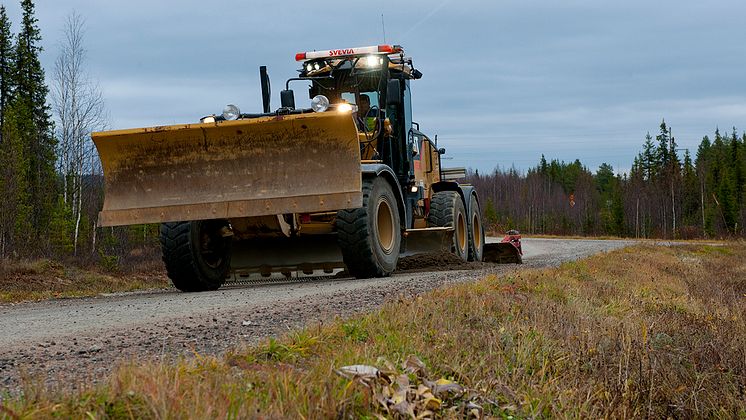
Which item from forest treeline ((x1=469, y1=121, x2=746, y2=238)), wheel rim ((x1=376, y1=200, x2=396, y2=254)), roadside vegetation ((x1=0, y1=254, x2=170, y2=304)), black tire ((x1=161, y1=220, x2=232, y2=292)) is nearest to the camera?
black tire ((x1=161, y1=220, x2=232, y2=292))

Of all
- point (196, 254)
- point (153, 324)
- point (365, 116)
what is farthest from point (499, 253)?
point (153, 324)

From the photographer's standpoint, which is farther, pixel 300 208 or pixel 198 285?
pixel 198 285

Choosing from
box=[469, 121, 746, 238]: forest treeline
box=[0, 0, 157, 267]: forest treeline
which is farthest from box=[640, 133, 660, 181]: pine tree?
box=[0, 0, 157, 267]: forest treeline

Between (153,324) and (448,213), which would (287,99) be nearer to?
(448,213)

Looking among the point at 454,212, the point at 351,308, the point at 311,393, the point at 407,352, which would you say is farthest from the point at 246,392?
the point at 454,212

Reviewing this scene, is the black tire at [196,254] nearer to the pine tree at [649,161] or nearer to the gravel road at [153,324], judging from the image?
→ the gravel road at [153,324]

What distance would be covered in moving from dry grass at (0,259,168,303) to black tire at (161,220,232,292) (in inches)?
211

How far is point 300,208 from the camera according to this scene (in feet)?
28.5

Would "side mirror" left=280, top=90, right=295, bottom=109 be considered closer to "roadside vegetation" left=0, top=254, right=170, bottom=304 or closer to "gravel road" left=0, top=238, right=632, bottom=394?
"gravel road" left=0, top=238, right=632, bottom=394

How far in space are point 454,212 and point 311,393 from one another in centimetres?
984

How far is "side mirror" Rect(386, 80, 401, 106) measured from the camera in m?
10.6

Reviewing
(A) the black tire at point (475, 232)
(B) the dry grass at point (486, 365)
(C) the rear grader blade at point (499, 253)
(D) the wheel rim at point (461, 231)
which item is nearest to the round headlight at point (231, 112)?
(B) the dry grass at point (486, 365)

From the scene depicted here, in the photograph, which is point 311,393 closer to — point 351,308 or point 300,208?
point 351,308

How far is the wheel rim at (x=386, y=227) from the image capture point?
33.1 feet
